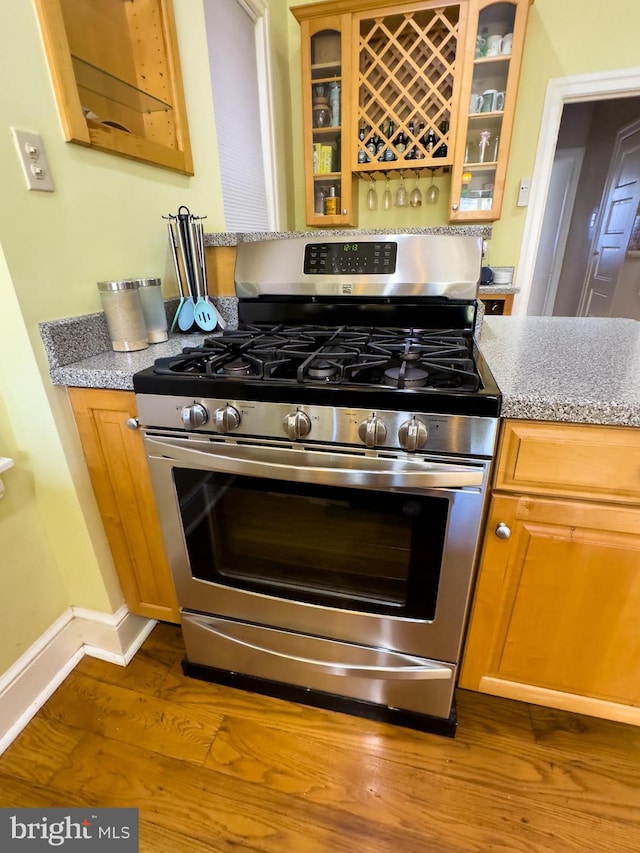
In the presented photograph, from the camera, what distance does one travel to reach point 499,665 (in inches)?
40.4

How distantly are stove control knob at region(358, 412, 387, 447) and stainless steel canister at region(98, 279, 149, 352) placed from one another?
721 mm

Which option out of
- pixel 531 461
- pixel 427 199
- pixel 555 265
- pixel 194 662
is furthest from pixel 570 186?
pixel 194 662

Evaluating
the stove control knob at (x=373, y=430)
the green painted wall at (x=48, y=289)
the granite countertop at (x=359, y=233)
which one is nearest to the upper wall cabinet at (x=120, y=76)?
the green painted wall at (x=48, y=289)

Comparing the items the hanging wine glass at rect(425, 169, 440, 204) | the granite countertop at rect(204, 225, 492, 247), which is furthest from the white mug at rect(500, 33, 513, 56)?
the granite countertop at rect(204, 225, 492, 247)

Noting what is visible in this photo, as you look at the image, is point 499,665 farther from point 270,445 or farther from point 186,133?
point 186,133

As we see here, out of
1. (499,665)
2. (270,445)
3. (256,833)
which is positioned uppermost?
(270,445)

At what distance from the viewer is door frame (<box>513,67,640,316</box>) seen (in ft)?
8.14

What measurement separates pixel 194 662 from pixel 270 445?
779 millimetres

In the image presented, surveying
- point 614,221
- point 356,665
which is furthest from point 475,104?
point 356,665

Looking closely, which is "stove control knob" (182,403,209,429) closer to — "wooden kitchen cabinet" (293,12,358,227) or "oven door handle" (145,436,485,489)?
"oven door handle" (145,436,485,489)

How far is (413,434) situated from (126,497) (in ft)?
2.62

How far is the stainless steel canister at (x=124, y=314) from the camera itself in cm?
108

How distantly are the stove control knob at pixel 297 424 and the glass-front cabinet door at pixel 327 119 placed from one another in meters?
2.45

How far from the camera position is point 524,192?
108 inches
